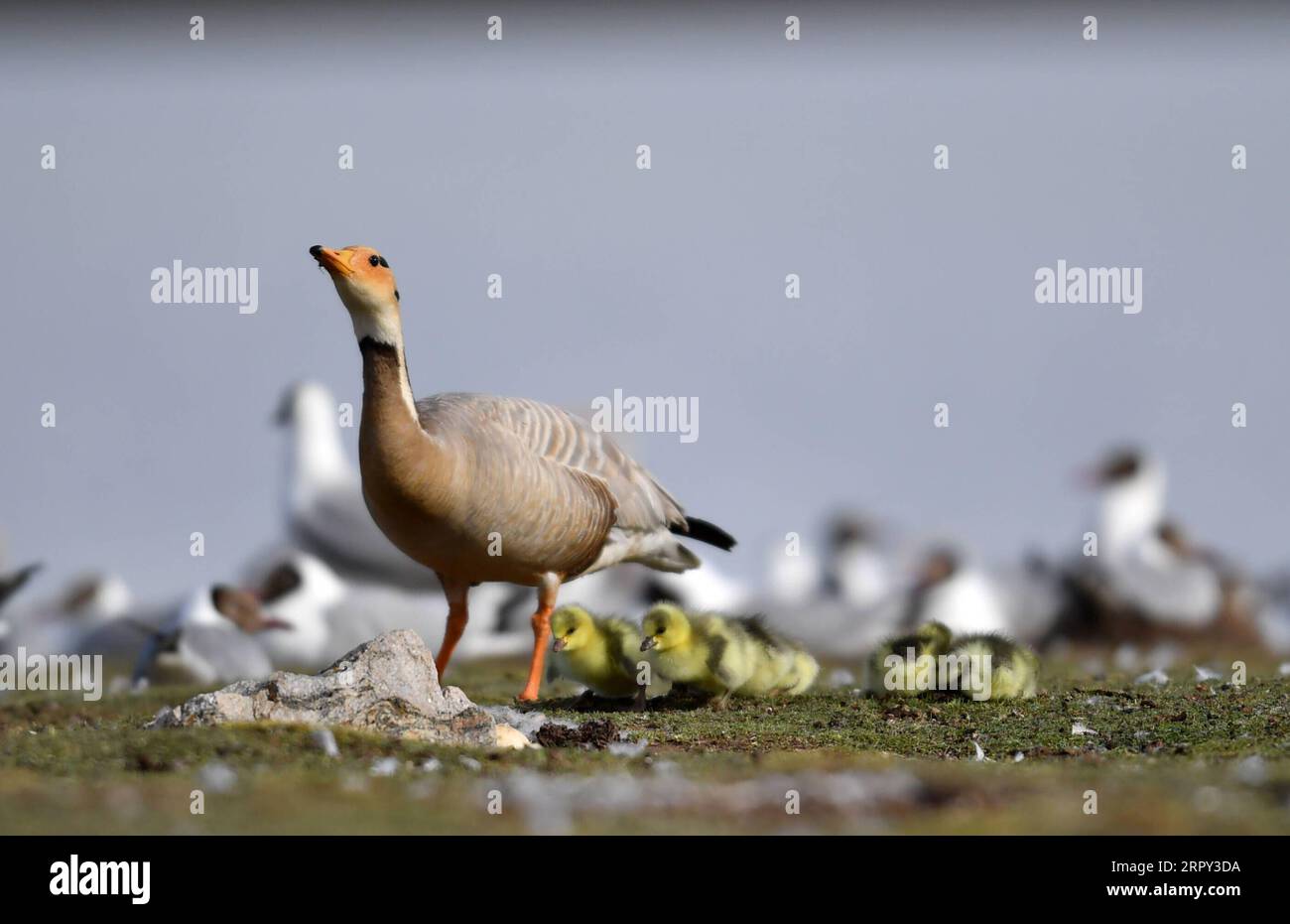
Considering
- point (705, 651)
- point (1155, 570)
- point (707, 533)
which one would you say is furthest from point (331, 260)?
point (1155, 570)

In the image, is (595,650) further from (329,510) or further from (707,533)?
(329,510)

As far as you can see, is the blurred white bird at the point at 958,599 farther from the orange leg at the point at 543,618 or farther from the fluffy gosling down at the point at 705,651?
the fluffy gosling down at the point at 705,651

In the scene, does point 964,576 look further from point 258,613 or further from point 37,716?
point 37,716

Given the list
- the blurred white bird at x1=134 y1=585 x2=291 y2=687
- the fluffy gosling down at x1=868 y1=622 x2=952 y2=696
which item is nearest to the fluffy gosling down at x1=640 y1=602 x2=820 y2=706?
the fluffy gosling down at x1=868 y1=622 x2=952 y2=696

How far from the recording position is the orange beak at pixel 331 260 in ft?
26.7

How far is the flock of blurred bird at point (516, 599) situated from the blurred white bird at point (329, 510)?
20mm

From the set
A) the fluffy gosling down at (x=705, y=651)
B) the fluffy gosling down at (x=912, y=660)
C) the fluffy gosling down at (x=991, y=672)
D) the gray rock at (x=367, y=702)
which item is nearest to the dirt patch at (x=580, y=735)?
the gray rock at (x=367, y=702)

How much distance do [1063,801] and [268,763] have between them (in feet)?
8.82

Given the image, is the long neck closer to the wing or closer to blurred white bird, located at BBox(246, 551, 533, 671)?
the wing

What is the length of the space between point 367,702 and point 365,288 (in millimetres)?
2740

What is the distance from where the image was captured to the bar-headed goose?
8.52 metres

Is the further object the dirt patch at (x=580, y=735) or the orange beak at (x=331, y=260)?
the orange beak at (x=331, y=260)

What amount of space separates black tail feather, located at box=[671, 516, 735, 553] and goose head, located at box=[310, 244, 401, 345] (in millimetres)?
2895
